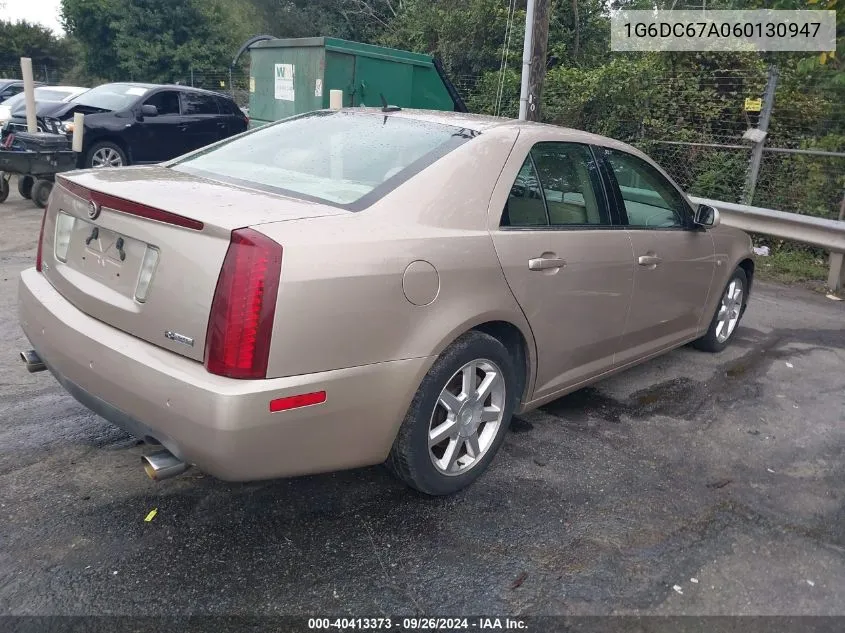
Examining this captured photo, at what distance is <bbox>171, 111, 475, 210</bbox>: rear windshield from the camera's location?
3.01m

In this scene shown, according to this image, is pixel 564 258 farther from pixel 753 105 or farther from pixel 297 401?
pixel 753 105

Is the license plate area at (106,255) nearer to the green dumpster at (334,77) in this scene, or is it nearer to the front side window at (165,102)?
the green dumpster at (334,77)

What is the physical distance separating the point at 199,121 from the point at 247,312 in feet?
36.5

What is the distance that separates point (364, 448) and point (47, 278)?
1.62 metres

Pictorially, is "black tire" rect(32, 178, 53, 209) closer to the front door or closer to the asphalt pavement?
the front door

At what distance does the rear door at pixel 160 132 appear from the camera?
37.7 ft

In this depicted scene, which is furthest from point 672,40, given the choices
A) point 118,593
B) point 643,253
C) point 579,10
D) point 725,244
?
point 118,593

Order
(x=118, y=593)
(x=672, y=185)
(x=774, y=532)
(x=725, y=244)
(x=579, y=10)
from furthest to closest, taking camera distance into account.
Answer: (x=579, y=10) < (x=725, y=244) < (x=672, y=185) < (x=774, y=532) < (x=118, y=593)

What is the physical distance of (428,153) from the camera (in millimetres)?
3162

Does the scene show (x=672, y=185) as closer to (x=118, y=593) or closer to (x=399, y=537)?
(x=399, y=537)

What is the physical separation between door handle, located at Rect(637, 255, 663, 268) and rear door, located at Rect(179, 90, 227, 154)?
32.5 ft

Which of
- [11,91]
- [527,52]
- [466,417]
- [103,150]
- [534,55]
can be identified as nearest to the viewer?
[466,417]

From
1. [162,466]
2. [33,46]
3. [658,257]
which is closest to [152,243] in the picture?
[162,466]

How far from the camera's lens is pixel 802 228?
783 cm
